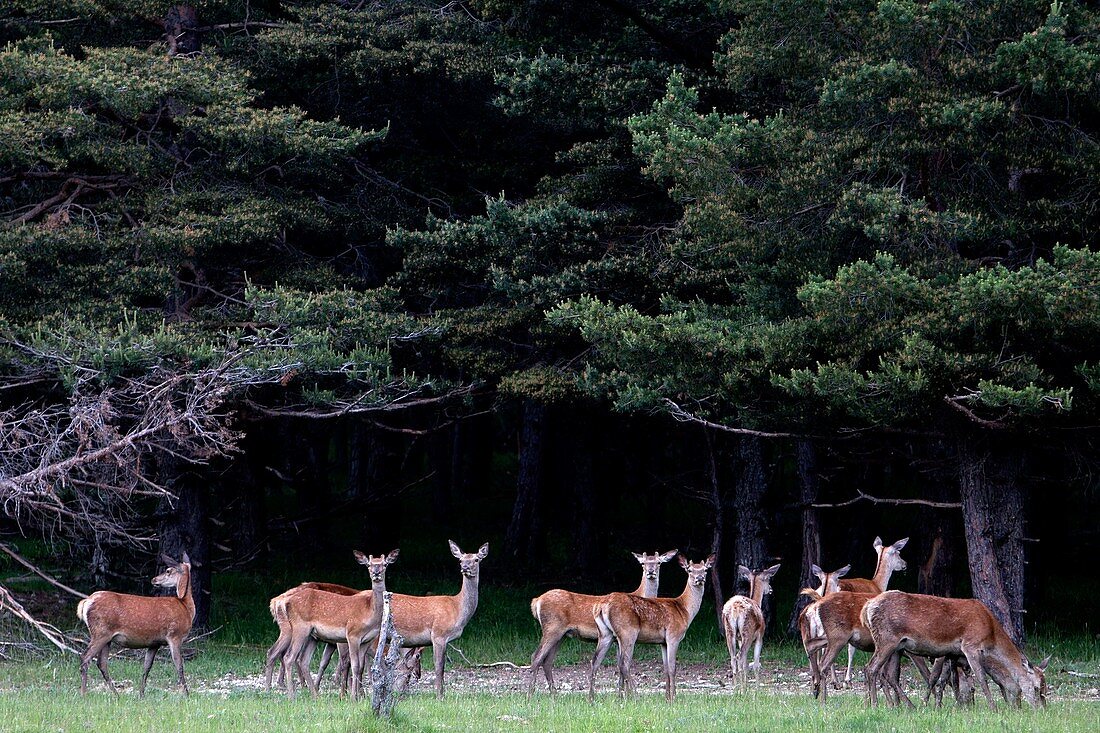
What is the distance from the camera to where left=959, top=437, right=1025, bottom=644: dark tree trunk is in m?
13.8

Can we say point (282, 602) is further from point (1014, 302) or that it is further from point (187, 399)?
point (1014, 302)

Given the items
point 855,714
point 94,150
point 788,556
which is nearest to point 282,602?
point 855,714

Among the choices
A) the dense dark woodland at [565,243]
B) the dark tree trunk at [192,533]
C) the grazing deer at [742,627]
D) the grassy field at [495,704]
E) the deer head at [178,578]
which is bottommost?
the grassy field at [495,704]

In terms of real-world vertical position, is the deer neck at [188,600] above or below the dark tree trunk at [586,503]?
below

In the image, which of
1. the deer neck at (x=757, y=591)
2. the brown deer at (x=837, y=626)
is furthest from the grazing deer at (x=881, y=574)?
the brown deer at (x=837, y=626)

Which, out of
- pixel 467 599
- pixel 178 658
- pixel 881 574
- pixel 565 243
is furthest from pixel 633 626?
pixel 565 243

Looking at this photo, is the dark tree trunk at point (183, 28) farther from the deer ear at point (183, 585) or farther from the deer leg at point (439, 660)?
the deer leg at point (439, 660)

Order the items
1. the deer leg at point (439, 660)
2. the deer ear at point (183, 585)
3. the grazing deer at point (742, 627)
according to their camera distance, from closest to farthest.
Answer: the deer leg at point (439, 660) < the deer ear at point (183, 585) < the grazing deer at point (742, 627)

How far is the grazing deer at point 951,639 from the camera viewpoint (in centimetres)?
1052

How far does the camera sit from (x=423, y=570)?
24.0 metres

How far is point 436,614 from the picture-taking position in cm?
1221

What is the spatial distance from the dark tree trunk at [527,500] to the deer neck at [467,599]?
11499 mm

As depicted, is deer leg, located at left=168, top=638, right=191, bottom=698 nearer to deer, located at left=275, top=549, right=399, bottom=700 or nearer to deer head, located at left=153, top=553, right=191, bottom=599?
deer head, located at left=153, top=553, right=191, bottom=599

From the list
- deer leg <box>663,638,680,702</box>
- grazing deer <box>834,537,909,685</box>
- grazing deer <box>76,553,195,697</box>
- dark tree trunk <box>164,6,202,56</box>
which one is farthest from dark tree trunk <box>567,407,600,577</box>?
grazing deer <box>76,553,195,697</box>
